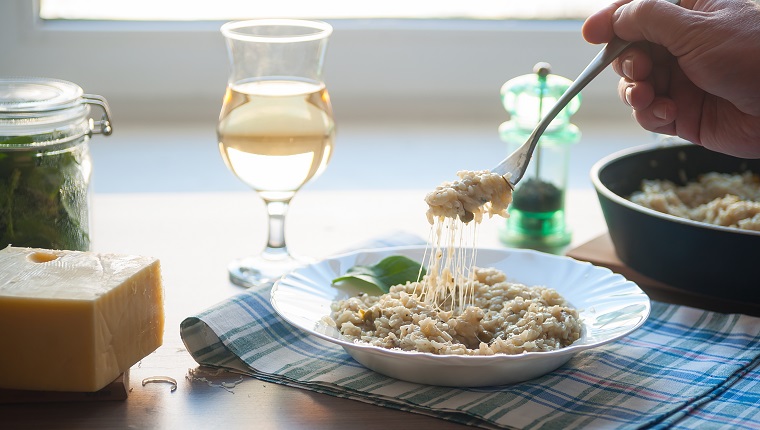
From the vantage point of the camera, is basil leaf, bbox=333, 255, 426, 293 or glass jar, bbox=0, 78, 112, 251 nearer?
glass jar, bbox=0, 78, 112, 251

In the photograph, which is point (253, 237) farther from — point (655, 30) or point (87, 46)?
point (87, 46)

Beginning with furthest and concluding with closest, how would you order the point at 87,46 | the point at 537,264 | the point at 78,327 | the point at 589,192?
the point at 87,46 → the point at 589,192 → the point at 537,264 → the point at 78,327

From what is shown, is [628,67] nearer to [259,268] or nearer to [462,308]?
[462,308]

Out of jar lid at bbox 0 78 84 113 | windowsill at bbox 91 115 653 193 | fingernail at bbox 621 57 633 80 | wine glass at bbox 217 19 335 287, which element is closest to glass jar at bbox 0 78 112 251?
jar lid at bbox 0 78 84 113

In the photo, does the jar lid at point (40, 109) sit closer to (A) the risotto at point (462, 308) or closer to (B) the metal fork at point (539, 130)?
(A) the risotto at point (462, 308)

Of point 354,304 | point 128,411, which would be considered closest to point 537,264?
point 354,304

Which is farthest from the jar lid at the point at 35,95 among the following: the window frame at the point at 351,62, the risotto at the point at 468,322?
the window frame at the point at 351,62

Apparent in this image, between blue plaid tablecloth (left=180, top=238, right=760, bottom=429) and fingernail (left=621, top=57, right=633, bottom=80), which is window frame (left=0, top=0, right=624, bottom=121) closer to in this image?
fingernail (left=621, top=57, right=633, bottom=80)
